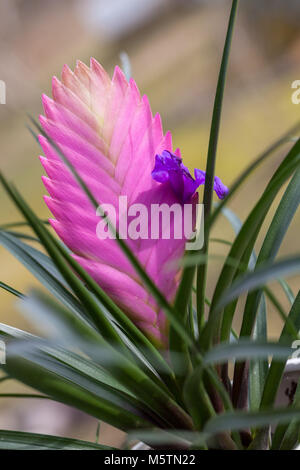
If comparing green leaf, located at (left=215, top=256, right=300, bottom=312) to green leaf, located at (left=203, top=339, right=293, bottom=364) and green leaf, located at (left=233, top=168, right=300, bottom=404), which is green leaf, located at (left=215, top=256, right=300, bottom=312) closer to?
green leaf, located at (left=203, top=339, right=293, bottom=364)

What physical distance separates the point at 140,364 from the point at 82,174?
151 mm

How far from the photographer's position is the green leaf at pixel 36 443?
43 centimetres

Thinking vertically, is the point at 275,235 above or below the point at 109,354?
above

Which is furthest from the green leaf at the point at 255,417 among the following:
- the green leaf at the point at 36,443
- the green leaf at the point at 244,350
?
the green leaf at the point at 36,443

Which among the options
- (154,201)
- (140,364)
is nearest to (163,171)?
(154,201)

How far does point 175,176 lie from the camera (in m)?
0.42

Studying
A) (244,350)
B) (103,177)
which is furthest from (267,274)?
(103,177)

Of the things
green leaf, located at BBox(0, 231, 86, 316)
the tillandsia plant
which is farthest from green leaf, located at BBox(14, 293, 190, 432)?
green leaf, located at BBox(0, 231, 86, 316)

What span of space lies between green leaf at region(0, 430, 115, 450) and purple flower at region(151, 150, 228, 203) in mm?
199

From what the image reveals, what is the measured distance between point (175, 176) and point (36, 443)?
225 millimetres

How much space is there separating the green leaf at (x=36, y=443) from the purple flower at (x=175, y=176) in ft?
0.65

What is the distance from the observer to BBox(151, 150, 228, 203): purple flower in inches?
16.4

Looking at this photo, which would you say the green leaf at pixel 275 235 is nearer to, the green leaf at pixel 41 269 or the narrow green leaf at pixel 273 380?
the narrow green leaf at pixel 273 380

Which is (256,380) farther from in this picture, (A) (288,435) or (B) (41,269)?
(B) (41,269)
